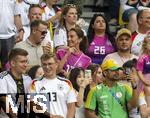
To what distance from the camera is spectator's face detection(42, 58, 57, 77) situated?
28.7ft

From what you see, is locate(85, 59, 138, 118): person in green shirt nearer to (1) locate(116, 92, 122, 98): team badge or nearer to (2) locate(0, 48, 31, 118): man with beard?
(1) locate(116, 92, 122, 98): team badge

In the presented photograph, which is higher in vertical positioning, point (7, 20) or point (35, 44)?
point (7, 20)

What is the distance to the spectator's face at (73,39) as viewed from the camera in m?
10.4

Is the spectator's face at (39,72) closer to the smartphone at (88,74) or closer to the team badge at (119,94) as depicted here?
the smartphone at (88,74)

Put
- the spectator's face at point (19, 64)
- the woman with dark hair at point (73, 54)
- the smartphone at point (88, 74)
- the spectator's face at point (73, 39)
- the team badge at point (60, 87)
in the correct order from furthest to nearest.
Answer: the spectator's face at point (73, 39) < the woman with dark hair at point (73, 54) < the smartphone at point (88, 74) < the team badge at point (60, 87) < the spectator's face at point (19, 64)

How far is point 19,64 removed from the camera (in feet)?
28.2

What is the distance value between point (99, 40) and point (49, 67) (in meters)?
2.40

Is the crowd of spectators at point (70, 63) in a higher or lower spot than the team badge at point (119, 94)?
higher

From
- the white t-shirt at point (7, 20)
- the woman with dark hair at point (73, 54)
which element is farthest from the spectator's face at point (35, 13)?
the woman with dark hair at point (73, 54)

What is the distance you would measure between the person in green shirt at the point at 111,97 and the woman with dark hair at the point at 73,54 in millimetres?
1083

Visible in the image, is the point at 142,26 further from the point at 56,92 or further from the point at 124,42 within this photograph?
the point at 56,92

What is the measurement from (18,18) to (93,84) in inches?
85.2

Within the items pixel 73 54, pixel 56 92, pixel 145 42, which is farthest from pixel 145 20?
pixel 56 92

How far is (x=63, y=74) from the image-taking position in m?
9.83
